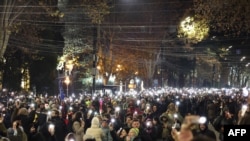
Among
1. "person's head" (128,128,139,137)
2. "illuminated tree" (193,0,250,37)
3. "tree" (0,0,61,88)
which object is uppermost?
"tree" (0,0,61,88)

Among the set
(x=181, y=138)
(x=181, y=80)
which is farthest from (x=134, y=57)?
(x=181, y=138)

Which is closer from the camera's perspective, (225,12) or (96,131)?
(96,131)

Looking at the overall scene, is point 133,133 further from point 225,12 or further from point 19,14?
point 19,14

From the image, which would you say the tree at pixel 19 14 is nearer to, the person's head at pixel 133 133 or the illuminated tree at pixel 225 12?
the illuminated tree at pixel 225 12

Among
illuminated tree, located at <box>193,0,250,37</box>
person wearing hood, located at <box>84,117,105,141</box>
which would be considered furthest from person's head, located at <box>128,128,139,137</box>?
illuminated tree, located at <box>193,0,250,37</box>

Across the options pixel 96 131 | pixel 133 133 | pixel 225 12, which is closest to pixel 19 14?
pixel 225 12

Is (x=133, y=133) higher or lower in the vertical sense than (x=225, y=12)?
lower

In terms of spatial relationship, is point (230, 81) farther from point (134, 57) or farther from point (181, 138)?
point (181, 138)

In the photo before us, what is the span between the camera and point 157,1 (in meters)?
42.0

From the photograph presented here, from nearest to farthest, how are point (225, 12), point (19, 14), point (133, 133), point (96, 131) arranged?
1. point (133, 133)
2. point (96, 131)
3. point (225, 12)
4. point (19, 14)

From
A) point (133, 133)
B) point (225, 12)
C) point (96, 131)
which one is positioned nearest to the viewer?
point (133, 133)

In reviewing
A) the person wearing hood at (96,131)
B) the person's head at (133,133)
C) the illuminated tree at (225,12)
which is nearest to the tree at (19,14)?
the illuminated tree at (225,12)

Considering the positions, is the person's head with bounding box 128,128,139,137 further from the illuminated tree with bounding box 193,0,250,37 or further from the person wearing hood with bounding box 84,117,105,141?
the illuminated tree with bounding box 193,0,250,37

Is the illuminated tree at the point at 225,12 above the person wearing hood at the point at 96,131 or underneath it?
above
